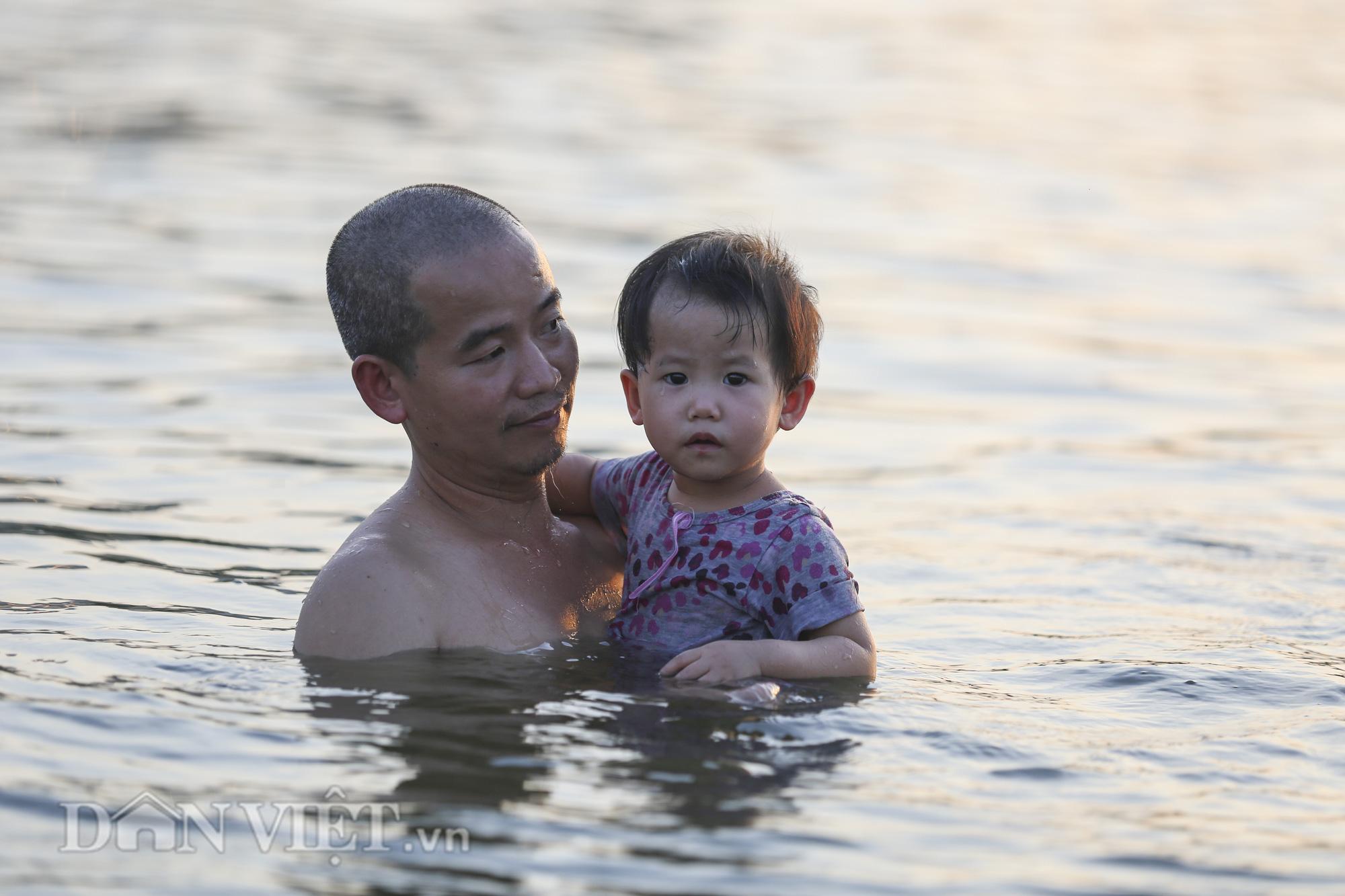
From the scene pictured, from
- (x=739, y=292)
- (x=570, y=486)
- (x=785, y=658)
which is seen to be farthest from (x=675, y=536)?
(x=570, y=486)

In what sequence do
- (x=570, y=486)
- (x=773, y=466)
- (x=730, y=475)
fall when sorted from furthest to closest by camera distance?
(x=773, y=466), (x=570, y=486), (x=730, y=475)

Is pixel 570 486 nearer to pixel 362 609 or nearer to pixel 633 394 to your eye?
pixel 633 394

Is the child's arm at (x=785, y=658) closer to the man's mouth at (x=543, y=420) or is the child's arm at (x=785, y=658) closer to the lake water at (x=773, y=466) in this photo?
the lake water at (x=773, y=466)

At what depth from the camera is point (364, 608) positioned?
188 inches

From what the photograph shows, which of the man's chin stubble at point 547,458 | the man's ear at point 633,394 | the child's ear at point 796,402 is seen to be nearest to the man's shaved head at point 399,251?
the man's chin stubble at point 547,458

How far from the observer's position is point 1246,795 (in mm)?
4211

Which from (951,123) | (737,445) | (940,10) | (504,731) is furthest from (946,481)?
(940,10)

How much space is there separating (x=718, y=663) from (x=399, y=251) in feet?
4.94

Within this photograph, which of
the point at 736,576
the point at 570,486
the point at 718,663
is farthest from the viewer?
the point at 570,486

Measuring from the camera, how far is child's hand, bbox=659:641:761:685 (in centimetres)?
454

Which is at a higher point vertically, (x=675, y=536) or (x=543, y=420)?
(x=543, y=420)
